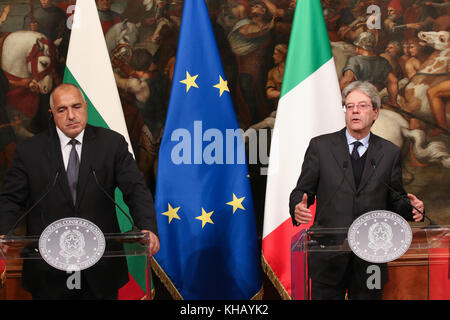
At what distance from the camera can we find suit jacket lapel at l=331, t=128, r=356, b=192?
390 cm

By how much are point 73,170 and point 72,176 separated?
1.6 inches

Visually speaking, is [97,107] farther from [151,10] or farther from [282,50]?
[282,50]

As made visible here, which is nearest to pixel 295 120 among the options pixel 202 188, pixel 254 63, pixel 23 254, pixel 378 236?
pixel 254 63

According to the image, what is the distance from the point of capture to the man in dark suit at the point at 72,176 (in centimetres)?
393

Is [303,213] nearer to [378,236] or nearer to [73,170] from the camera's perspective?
[378,236]

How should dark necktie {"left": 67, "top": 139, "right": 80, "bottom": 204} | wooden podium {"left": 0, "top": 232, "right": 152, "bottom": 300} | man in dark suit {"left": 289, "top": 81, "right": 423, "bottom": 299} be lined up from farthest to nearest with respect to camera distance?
dark necktie {"left": 67, "top": 139, "right": 80, "bottom": 204}
man in dark suit {"left": 289, "top": 81, "right": 423, "bottom": 299}
wooden podium {"left": 0, "top": 232, "right": 152, "bottom": 300}

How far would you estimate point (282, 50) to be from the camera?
18.6 feet

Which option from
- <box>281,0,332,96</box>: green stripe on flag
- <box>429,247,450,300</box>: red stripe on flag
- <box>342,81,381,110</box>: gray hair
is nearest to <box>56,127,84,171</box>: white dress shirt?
<box>342,81,381,110</box>: gray hair

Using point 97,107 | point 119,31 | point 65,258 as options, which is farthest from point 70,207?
point 119,31

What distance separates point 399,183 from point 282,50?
215cm

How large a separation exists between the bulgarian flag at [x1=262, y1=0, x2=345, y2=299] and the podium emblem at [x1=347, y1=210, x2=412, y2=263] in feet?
6.63

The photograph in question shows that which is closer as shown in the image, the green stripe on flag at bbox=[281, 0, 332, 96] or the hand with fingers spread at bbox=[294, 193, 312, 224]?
the hand with fingers spread at bbox=[294, 193, 312, 224]

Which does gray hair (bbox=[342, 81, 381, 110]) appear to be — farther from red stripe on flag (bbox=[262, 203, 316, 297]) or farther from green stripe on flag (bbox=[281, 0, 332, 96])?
red stripe on flag (bbox=[262, 203, 316, 297])

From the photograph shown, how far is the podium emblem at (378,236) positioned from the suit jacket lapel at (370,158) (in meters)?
0.77
